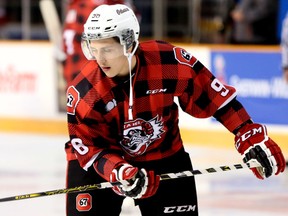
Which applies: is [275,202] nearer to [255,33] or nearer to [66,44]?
[66,44]

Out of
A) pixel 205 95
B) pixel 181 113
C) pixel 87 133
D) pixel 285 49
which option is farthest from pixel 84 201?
pixel 181 113

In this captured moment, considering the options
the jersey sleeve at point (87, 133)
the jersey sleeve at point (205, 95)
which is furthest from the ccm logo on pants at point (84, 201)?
the jersey sleeve at point (205, 95)

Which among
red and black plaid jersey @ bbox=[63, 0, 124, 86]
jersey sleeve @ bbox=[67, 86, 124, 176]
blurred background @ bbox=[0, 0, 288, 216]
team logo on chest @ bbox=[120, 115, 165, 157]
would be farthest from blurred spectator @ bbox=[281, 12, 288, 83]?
jersey sleeve @ bbox=[67, 86, 124, 176]

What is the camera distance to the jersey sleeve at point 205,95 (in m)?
3.90

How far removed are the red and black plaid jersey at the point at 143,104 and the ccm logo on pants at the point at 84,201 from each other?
142mm

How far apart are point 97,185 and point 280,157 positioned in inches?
25.8

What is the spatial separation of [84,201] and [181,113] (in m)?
4.88

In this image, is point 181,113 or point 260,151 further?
point 181,113

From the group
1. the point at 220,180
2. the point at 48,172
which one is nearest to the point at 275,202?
the point at 220,180

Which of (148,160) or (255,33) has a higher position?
(148,160)

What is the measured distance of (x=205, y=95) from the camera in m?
3.94

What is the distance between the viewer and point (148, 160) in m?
3.99

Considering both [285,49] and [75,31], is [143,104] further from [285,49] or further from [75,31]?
[285,49]

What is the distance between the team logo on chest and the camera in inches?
152
